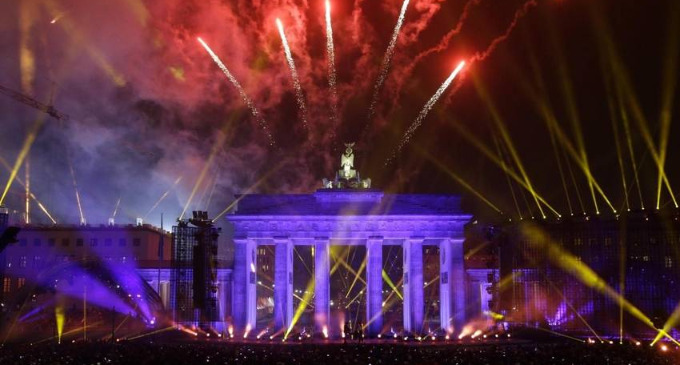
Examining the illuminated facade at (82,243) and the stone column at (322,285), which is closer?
the stone column at (322,285)

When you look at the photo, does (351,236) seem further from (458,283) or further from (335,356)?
(335,356)

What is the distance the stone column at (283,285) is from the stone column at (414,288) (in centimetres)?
1132

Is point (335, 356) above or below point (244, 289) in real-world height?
below

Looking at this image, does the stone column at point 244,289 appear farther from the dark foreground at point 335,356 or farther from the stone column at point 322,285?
the dark foreground at point 335,356

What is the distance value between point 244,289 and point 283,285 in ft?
13.2

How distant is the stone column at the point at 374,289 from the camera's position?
69062 millimetres

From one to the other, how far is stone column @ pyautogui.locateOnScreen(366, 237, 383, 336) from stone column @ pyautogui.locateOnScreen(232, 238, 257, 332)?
11410mm

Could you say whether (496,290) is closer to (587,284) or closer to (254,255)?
(587,284)

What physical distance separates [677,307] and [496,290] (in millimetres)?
15278

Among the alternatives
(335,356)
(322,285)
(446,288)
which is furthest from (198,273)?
(335,356)

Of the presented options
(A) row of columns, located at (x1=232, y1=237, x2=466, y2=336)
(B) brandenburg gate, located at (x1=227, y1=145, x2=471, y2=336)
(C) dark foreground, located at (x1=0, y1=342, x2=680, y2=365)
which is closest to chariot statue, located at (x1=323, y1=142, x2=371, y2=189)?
(B) brandenburg gate, located at (x1=227, y1=145, x2=471, y2=336)

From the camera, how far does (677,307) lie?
62344mm

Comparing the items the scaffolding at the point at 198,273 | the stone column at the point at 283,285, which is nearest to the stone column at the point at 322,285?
the stone column at the point at 283,285

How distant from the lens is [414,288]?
70.7 metres
